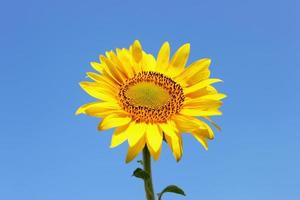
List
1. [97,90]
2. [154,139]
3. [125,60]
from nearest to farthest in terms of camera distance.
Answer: [154,139] < [97,90] < [125,60]

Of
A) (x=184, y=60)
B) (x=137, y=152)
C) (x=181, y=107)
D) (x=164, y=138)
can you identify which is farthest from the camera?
(x=184, y=60)

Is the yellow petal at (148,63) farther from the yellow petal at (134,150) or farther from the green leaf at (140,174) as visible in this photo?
the green leaf at (140,174)

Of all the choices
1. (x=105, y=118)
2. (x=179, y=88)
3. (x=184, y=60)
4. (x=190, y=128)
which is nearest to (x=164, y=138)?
(x=190, y=128)

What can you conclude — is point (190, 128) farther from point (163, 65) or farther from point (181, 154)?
point (163, 65)

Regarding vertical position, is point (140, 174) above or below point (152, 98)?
below

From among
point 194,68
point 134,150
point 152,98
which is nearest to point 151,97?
point 152,98

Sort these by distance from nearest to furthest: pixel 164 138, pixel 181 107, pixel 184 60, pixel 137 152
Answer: pixel 137 152 < pixel 164 138 < pixel 181 107 < pixel 184 60

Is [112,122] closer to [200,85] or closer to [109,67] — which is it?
[109,67]
